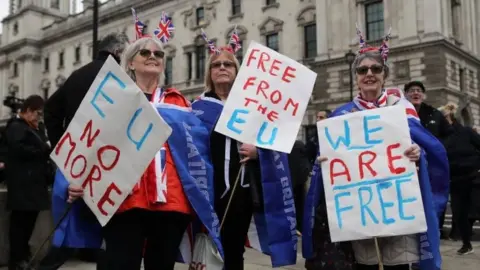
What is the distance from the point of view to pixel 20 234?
17.1 feet

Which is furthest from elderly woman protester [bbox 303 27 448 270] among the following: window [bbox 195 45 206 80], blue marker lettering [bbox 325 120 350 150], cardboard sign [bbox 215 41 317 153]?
window [bbox 195 45 206 80]

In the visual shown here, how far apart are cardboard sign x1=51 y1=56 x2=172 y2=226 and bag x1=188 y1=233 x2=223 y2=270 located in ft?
2.11

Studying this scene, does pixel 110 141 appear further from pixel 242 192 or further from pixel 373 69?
pixel 373 69

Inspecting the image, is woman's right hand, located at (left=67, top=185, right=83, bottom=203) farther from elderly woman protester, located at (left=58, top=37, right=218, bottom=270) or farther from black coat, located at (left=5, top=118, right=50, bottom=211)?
black coat, located at (left=5, top=118, right=50, bottom=211)

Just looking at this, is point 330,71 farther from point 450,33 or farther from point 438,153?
point 438,153

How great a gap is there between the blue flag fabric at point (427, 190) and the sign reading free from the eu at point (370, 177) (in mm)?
131

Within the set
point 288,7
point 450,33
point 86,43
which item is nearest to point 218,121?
point 450,33

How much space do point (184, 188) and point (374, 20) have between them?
91.6 feet

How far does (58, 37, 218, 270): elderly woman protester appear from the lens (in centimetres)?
261

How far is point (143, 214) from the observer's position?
104 inches

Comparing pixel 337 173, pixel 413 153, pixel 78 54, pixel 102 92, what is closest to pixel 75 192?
pixel 102 92

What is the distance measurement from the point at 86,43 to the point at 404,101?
4626cm

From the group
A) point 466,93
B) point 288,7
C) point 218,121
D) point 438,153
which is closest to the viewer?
point 438,153

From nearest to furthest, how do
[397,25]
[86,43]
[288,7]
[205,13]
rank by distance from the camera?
[397,25] → [288,7] → [205,13] → [86,43]
